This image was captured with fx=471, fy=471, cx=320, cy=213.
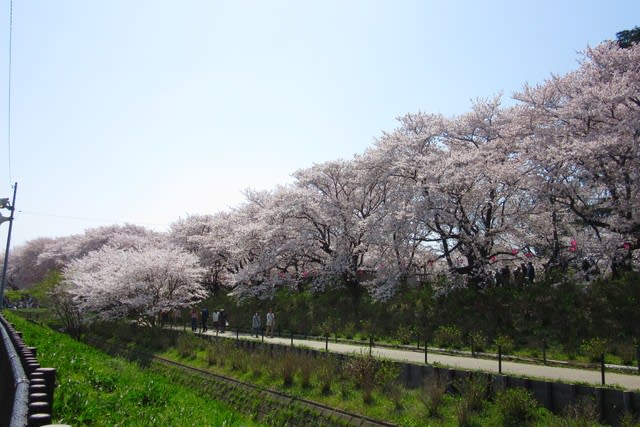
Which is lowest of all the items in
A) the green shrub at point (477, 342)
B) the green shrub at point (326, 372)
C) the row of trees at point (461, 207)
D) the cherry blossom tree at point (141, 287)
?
the green shrub at point (326, 372)

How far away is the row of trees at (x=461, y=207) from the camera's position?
19125 mm

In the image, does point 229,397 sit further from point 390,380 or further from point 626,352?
point 626,352

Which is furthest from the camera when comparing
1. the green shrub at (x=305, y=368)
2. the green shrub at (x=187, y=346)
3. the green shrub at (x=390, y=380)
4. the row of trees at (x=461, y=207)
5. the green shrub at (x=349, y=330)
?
the green shrub at (x=187, y=346)

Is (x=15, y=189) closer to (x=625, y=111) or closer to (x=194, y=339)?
(x=194, y=339)

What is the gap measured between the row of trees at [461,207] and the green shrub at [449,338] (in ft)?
13.6

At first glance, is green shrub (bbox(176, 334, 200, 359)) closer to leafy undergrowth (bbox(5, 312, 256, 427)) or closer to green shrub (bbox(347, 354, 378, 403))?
green shrub (bbox(347, 354, 378, 403))

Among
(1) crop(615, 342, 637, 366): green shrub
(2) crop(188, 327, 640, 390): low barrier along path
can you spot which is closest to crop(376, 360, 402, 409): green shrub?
(2) crop(188, 327, 640, 390): low barrier along path

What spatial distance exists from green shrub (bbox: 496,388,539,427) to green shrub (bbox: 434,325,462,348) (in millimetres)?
6839

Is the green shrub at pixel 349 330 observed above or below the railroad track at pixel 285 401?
above

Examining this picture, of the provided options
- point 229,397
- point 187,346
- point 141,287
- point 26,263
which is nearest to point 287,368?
point 229,397

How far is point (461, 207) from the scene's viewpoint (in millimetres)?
22844

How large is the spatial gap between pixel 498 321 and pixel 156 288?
2160 cm

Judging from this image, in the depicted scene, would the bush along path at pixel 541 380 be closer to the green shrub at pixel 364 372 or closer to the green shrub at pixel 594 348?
the green shrub at pixel 364 372

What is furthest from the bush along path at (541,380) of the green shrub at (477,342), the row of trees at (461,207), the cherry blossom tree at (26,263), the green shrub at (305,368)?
the cherry blossom tree at (26,263)
